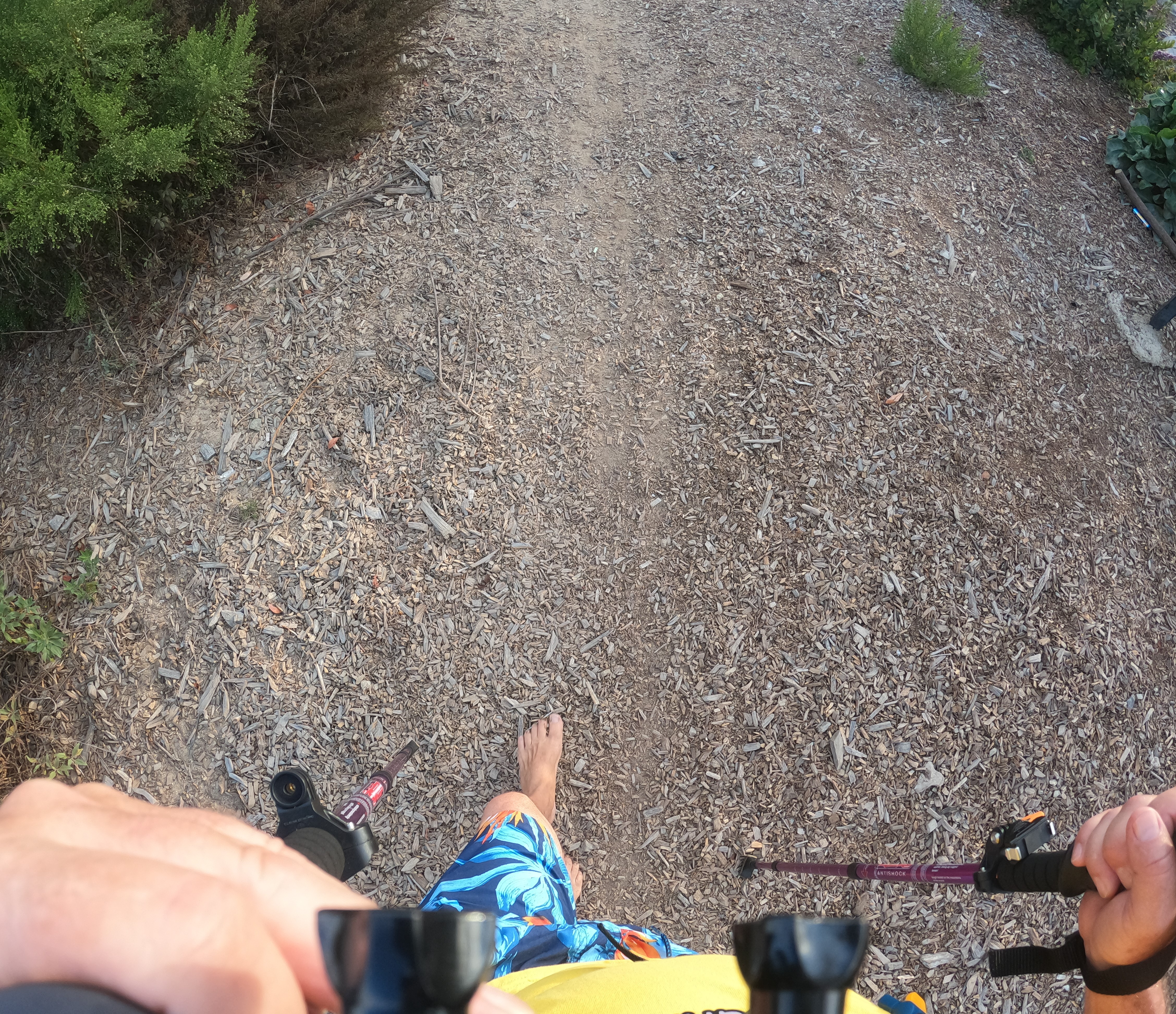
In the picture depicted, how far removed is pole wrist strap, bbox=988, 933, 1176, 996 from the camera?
1165 mm

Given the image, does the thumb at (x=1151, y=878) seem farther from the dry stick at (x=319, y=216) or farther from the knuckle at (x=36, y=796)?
the dry stick at (x=319, y=216)

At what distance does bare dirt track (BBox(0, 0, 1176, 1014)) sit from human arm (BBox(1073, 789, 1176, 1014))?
57.2 inches

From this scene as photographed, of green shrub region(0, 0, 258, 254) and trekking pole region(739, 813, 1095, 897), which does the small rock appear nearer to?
trekking pole region(739, 813, 1095, 897)

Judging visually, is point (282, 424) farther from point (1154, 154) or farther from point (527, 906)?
point (1154, 154)

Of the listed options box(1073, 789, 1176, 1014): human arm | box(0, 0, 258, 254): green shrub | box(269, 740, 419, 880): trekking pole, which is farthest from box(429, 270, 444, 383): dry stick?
box(1073, 789, 1176, 1014): human arm

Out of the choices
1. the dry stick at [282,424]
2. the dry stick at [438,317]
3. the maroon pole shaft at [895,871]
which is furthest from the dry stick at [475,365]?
the maroon pole shaft at [895,871]

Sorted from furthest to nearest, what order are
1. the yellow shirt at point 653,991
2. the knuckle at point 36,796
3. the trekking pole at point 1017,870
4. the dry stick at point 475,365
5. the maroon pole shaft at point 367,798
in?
the dry stick at point 475,365 → the maroon pole shaft at point 367,798 → the trekking pole at point 1017,870 → the yellow shirt at point 653,991 → the knuckle at point 36,796

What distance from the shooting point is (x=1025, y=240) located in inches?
144

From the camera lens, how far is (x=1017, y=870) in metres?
1.50

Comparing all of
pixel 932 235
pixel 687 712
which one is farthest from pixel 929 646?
pixel 932 235

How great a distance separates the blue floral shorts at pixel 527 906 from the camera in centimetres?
175

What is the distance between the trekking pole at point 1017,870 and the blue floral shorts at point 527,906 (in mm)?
651

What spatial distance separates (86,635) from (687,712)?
2542 millimetres

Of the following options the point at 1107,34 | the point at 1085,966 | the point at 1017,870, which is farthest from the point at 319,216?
the point at 1107,34
